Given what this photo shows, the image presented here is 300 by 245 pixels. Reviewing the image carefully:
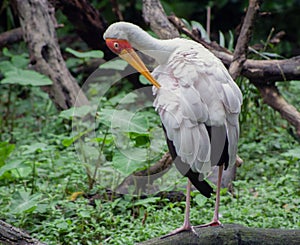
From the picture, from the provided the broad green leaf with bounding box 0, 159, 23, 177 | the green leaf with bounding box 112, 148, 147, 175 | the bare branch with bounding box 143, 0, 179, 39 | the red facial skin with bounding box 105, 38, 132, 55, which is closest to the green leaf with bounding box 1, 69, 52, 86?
the bare branch with bounding box 143, 0, 179, 39

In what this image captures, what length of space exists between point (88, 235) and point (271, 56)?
2689 millimetres

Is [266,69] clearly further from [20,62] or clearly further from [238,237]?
[20,62]

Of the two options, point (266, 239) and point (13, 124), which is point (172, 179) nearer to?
point (266, 239)

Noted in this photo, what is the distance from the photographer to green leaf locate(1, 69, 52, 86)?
6020 millimetres

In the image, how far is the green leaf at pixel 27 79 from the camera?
237 inches

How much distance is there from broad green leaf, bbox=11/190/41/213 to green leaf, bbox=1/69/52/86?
157 cm

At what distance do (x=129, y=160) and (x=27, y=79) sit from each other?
185cm

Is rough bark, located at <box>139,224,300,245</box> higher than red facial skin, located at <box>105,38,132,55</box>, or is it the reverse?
red facial skin, located at <box>105,38,132,55</box>

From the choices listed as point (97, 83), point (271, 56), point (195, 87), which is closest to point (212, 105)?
point (195, 87)

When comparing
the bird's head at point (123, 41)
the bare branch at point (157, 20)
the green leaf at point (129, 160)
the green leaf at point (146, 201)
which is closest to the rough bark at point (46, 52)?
the bare branch at point (157, 20)

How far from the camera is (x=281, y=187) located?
17.1ft

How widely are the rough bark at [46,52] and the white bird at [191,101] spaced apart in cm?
275

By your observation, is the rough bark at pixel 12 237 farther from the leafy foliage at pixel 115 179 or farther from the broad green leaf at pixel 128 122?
the broad green leaf at pixel 128 122

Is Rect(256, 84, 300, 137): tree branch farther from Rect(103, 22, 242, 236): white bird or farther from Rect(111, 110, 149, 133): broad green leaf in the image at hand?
Rect(103, 22, 242, 236): white bird
